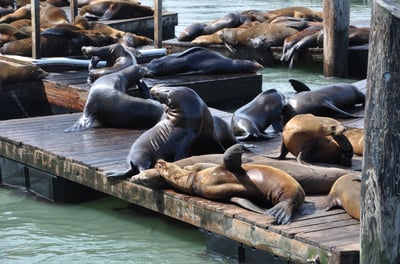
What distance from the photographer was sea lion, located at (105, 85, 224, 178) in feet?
20.4

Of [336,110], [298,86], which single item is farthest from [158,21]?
[336,110]

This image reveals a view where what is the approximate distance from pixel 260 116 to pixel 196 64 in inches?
131

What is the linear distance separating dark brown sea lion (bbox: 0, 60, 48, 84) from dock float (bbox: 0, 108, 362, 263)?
6.86 ft

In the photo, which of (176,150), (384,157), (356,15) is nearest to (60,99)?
(176,150)

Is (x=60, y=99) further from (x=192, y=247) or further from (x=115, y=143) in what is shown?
(x=192, y=247)

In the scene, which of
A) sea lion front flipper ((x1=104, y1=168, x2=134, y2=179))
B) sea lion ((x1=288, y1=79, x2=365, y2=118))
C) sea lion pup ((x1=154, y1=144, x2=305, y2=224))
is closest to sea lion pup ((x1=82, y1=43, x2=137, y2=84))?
sea lion ((x1=288, y1=79, x2=365, y2=118))

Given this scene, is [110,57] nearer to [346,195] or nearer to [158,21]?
[158,21]

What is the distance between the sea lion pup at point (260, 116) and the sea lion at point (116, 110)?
0.68m

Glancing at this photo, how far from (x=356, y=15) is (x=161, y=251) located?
54.2 ft

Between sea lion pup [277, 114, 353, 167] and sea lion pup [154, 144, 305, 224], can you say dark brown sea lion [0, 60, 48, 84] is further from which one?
sea lion pup [154, 144, 305, 224]

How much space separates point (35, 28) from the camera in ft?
35.6

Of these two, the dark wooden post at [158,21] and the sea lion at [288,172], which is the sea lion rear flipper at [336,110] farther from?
the dark wooden post at [158,21]

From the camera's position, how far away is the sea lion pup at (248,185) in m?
5.15

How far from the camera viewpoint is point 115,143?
711cm
